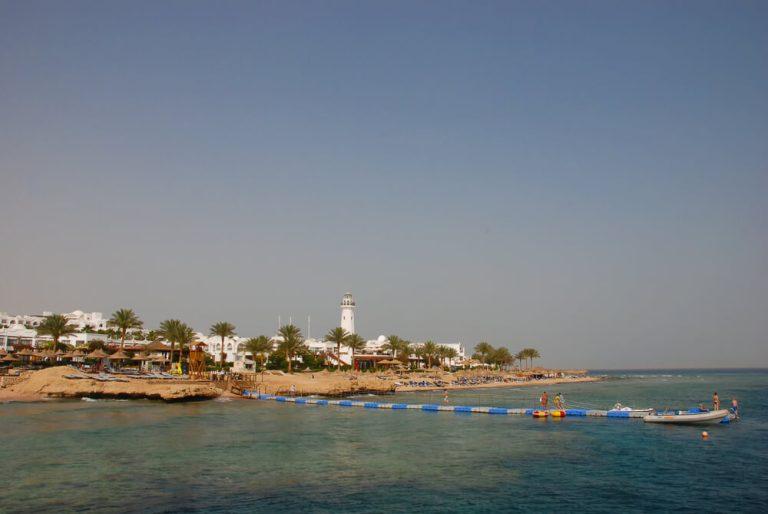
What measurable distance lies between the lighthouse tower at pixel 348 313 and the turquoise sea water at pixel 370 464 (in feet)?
333

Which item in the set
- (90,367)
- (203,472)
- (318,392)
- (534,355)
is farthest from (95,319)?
(203,472)

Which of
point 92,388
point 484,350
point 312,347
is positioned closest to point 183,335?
point 92,388

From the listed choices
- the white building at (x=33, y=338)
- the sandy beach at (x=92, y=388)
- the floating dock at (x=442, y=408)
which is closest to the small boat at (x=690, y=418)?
the floating dock at (x=442, y=408)

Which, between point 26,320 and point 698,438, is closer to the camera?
point 698,438

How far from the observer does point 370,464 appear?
34062 mm

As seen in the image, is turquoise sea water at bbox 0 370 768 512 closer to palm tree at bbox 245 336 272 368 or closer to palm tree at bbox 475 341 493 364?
palm tree at bbox 245 336 272 368

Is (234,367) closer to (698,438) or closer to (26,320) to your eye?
(698,438)

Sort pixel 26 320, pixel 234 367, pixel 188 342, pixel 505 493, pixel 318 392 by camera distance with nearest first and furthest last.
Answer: pixel 505 493, pixel 318 392, pixel 188 342, pixel 234 367, pixel 26 320

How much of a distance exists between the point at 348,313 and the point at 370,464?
12374cm

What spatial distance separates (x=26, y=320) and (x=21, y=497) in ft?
548

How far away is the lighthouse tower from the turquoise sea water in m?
101

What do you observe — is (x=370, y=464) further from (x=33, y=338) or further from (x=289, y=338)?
(x=33, y=338)

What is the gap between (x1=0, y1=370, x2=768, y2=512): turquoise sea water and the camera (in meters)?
26.1

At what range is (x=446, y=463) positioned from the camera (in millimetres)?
34406
